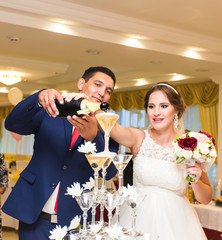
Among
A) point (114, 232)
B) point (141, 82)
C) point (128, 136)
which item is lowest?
point (114, 232)

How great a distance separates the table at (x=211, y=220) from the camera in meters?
4.40

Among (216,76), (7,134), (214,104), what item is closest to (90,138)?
(216,76)

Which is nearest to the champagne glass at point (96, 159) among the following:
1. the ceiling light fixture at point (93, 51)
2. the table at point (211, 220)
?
the table at point (211, 220)

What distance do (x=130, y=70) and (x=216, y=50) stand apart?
10.5 ft

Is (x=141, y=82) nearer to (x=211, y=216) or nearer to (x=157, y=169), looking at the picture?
(x=211, y=216)

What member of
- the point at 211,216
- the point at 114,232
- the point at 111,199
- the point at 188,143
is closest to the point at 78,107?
the point at 111,199

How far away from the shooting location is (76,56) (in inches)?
255

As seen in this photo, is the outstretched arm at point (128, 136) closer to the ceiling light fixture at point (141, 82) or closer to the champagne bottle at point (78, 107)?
the champagne bottle at point (78, 107)

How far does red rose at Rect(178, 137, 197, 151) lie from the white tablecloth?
8.37 feet

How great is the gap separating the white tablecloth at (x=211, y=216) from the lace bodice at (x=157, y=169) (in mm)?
2136

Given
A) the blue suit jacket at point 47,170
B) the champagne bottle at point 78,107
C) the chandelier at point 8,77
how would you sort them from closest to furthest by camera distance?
the champagne bottle at point 78,107, the blue suit jacket at point 47,170, the chandelier at point 8,77

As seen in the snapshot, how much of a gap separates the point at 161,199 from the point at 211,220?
7.54 ft

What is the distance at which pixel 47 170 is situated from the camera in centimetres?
204

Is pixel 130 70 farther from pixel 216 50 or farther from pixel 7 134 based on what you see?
pixel 7 134
